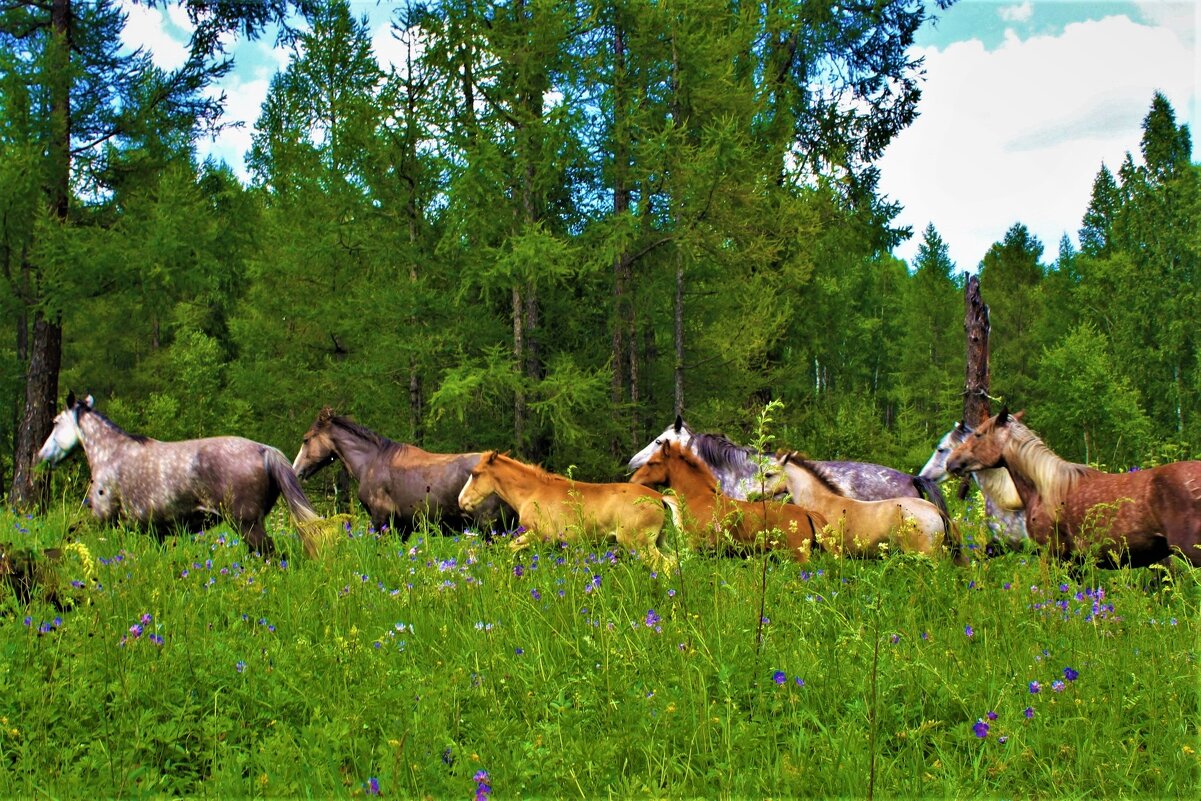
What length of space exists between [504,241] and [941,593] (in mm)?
11757

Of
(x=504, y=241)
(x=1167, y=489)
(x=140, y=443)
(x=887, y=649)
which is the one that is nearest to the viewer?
(x=887, y=649)

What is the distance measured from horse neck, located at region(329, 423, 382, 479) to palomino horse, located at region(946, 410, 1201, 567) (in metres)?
6.30

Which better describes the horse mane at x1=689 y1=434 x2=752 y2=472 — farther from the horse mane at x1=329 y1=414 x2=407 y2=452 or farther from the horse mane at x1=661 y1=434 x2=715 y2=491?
the horse mane at x1=329 y1=414 x2=407 y2=452

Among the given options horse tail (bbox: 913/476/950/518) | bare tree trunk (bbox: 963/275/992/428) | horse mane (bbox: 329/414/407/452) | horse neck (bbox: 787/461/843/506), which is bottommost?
horse tail (bbox: 913/476/950/518)

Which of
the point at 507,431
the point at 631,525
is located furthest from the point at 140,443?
the point at 507,431

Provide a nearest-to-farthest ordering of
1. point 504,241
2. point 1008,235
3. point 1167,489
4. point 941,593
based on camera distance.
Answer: point 941,593 → point 1167,489 → point 504,241 → point 1008,235

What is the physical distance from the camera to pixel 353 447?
33.2ft

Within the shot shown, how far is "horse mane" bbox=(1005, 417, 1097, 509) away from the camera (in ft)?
25.4

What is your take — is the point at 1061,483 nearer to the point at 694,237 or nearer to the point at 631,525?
the point at 631,525

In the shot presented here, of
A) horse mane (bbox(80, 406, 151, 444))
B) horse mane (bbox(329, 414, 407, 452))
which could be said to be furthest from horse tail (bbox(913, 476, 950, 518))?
horse mane (bbox(80, 406, 151, 444))

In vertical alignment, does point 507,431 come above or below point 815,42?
below

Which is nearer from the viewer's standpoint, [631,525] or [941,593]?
[941,593]

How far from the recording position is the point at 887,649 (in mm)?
4395

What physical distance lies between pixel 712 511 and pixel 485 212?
1162cm
